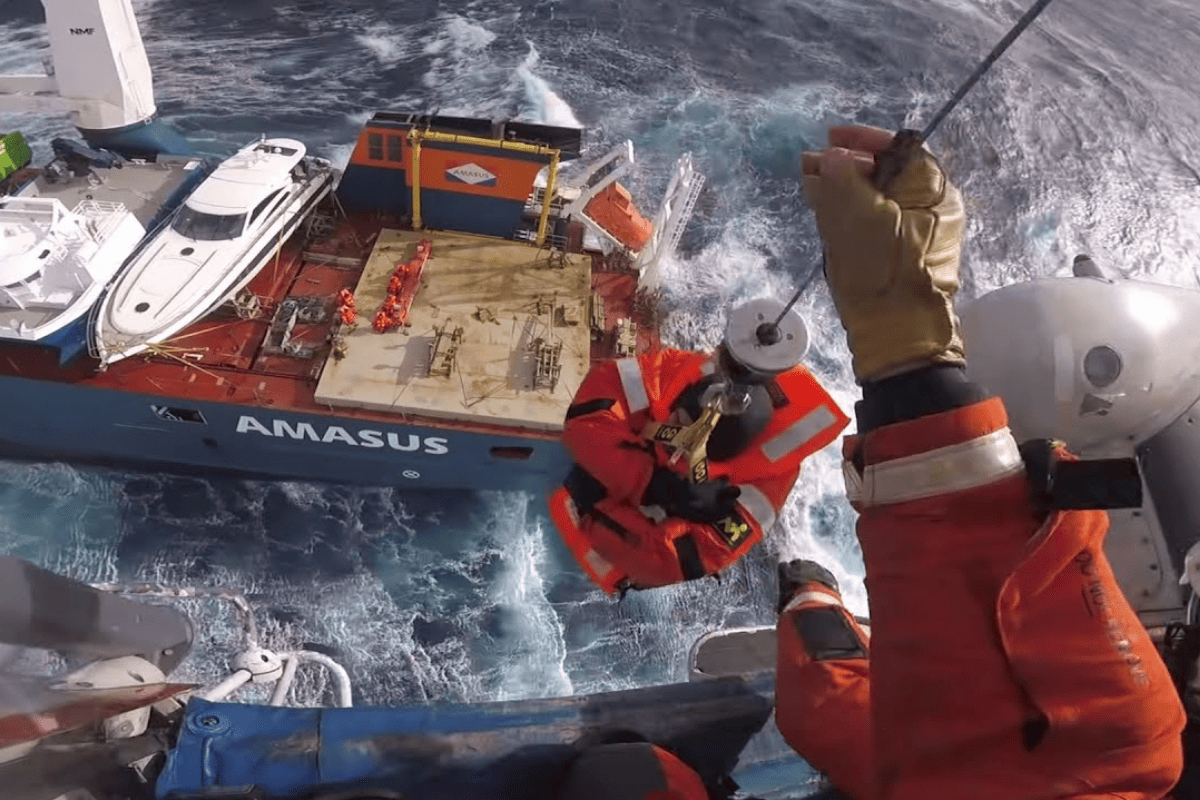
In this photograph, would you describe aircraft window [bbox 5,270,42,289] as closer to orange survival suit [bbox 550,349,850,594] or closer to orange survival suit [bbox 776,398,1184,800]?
orange survival suit [bbox 550,349,850,594]

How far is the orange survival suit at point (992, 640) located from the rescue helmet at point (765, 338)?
1.29 meters

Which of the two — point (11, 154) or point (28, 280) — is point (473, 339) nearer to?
point (28, 280)

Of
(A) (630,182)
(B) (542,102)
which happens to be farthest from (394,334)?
(B) (542,102)

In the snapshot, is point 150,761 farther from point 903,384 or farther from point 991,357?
point 991,357

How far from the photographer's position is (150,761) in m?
2.54

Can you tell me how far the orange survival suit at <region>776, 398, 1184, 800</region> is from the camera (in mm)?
1742

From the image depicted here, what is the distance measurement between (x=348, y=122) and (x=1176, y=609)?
16.5m

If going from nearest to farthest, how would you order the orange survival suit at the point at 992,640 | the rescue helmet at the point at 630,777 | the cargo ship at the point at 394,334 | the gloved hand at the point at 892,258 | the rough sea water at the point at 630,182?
the orange survival suit at the point at 992,640 < the gloved hand at the point at 892,258 < the rescue helmet at the point at 630,777 < the rough sea water at the point at 630,182 < the cargo ship at the point at 394,334

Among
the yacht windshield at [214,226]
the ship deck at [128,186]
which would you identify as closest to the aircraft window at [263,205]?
the yacht windshield at [214,226]

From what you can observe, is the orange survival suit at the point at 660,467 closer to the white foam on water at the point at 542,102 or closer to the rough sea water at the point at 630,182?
the rough sea water at the point at 630,182

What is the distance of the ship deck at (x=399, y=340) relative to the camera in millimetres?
10297

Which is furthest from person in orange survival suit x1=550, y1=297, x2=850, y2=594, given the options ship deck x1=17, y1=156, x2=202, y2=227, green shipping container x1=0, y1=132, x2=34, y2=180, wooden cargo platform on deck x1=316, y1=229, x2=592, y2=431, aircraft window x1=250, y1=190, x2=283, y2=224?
green shipping container x1=0, y1=132, x2=34, y2=180

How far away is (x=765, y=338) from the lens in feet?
11.0

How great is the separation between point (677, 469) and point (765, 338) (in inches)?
40.7
